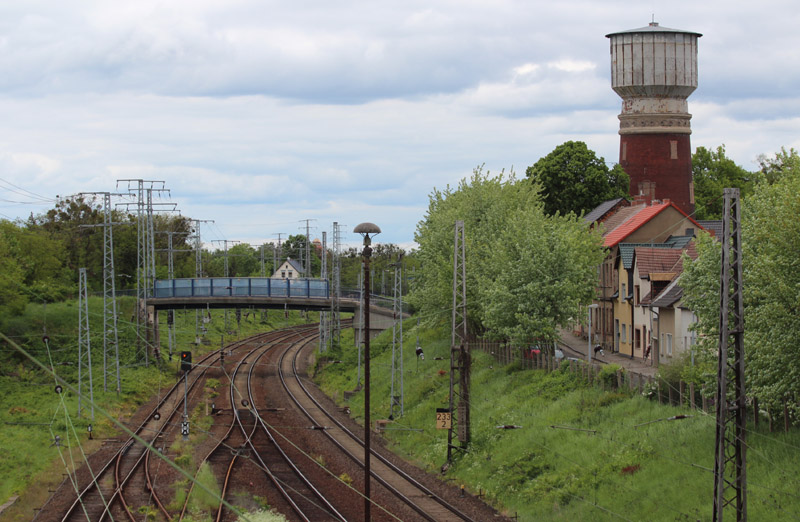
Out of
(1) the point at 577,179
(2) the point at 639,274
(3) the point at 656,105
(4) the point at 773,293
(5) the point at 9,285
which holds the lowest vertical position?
(5) the point at 9,285

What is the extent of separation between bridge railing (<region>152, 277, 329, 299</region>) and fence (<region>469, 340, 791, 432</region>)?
2677 centimetres

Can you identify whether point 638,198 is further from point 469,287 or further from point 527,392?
point 527,392

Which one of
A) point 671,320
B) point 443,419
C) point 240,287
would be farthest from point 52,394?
point 671,320

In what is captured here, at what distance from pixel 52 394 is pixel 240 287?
77.5 feet

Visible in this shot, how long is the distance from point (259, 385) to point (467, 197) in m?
18.8

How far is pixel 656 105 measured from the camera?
255 feet

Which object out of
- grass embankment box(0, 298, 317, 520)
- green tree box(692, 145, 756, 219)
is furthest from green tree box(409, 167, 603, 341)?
green tree box(692, 145, 756, 219)

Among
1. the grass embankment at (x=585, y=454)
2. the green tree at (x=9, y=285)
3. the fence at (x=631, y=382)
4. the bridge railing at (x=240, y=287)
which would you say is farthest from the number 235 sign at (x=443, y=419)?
the bridge railing at (x=240, y=287)

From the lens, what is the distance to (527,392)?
42.1m

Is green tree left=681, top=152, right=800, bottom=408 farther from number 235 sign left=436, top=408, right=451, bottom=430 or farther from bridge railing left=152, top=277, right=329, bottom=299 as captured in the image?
bridge railing left=152, top=277, right=329, bottom=299

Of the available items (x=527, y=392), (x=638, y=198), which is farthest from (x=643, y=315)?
(x=638, y=198)

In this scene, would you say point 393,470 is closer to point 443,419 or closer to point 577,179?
point 443,419

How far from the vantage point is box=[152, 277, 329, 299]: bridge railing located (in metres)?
73.4

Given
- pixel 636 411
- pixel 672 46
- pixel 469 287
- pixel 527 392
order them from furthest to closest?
pixel 672 46
pixel 469 287
pixel 527 392
pixel 636 411
